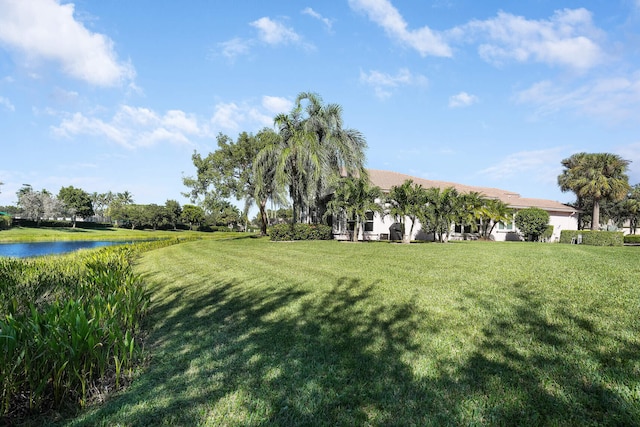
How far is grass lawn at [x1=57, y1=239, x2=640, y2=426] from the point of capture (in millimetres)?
2270

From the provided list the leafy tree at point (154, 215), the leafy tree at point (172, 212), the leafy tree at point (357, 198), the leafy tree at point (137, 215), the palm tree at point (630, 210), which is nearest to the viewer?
the leafy tree at point (357, 198)

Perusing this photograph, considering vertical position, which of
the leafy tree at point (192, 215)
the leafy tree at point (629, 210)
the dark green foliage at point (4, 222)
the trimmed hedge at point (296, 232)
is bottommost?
the dark green foliage at point (4, 222)

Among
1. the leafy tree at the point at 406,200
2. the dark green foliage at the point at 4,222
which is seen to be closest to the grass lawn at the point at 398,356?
the leafy tree at the point at 406,200

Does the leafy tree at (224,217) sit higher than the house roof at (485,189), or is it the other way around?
the house roof at (485,189)

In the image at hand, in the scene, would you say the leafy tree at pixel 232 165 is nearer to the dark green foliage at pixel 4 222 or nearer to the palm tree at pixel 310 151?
the palm tree at pixel 310 151

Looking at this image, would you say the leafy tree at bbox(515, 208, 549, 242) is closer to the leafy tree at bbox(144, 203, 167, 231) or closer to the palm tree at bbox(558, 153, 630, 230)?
the palm tree at bbox(558, 153, 630, 230)

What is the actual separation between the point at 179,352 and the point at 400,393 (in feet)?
8.24

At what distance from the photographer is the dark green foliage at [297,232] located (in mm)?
18422

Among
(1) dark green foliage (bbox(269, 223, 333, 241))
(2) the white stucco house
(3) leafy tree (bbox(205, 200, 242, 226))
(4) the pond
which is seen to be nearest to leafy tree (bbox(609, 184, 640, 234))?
(2) the white stucco house

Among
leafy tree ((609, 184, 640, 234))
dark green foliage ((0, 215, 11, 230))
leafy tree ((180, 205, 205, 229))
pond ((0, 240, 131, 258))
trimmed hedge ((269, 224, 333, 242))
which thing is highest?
leafy tree ((609, 184, 640, 234))

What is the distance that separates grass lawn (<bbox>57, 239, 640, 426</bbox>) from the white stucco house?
1443cm

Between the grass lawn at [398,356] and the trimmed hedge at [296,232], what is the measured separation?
12437mm

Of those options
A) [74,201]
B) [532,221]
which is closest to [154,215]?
[74,201]

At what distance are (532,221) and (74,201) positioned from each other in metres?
70.6
